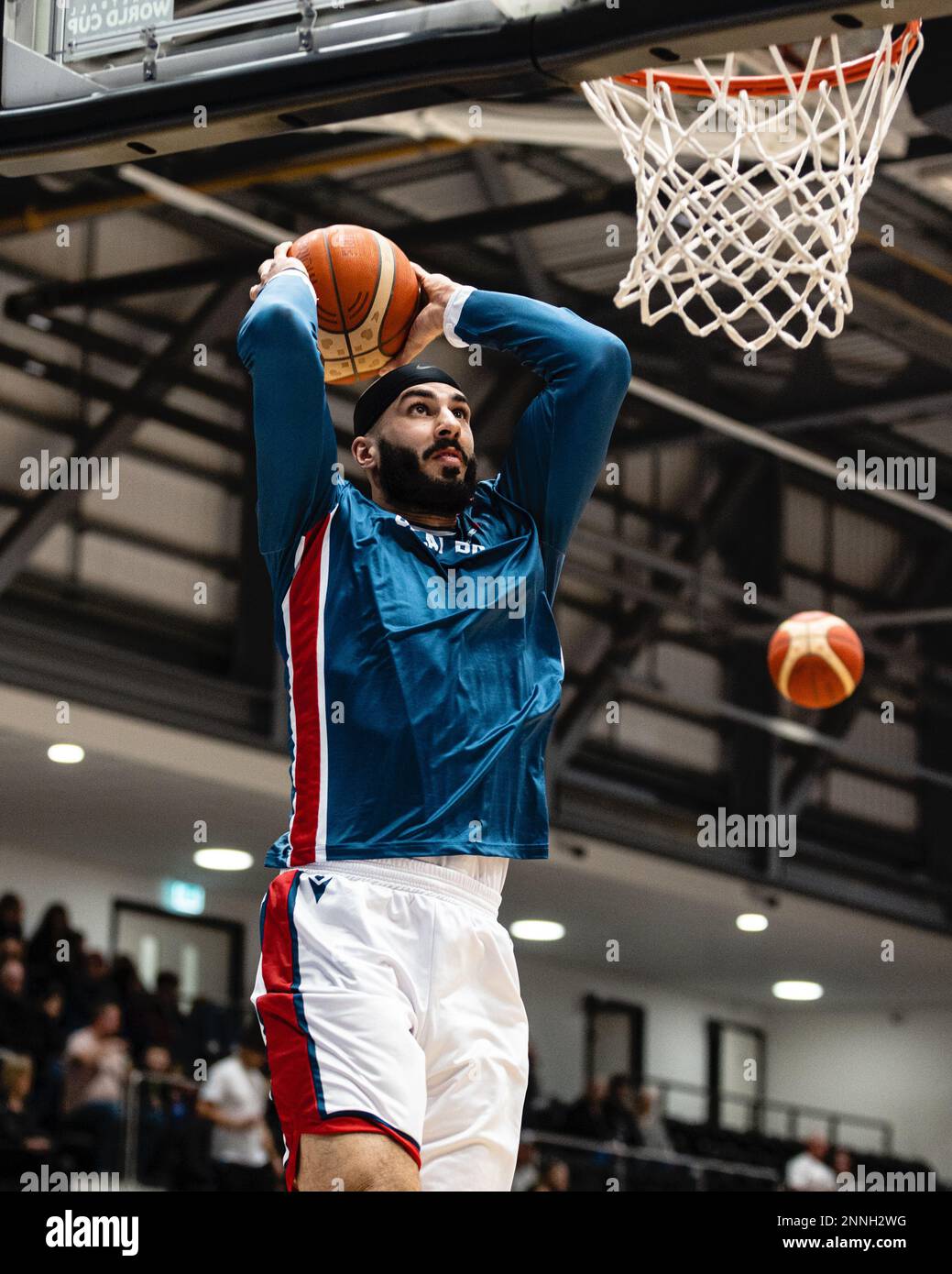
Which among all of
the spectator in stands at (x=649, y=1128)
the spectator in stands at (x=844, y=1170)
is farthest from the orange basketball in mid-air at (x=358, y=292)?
the spectator in stands at (x=649, y=1128)

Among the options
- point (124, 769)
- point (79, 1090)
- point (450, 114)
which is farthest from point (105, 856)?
point (450, 114)

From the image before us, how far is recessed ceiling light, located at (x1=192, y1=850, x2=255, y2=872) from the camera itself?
18234mm

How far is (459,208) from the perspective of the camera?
13.7 m

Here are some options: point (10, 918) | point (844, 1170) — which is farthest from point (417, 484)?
point (844, 1170)

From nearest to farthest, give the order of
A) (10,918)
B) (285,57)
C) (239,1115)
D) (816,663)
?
1. (285,57)
2. (816,663)
3. (239,1115)
4. (10,918)

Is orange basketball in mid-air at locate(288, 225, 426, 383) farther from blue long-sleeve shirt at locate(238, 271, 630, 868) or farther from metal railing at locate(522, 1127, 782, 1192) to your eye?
metal railing at locate(522, 1127, 782, 1192)

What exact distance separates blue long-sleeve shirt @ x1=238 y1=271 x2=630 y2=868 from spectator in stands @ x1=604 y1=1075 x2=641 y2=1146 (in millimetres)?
15012

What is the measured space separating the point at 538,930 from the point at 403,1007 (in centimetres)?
1799

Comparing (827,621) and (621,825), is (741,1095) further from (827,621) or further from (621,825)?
(827,621)

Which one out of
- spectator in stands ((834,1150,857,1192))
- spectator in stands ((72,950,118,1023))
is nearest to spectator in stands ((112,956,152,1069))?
spectator in stands ((72,950,118,1023))

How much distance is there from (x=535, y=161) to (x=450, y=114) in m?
4.87

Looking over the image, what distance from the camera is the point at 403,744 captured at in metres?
3.85

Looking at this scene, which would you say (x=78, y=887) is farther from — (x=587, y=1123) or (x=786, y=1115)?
(x=786, y=1115)
